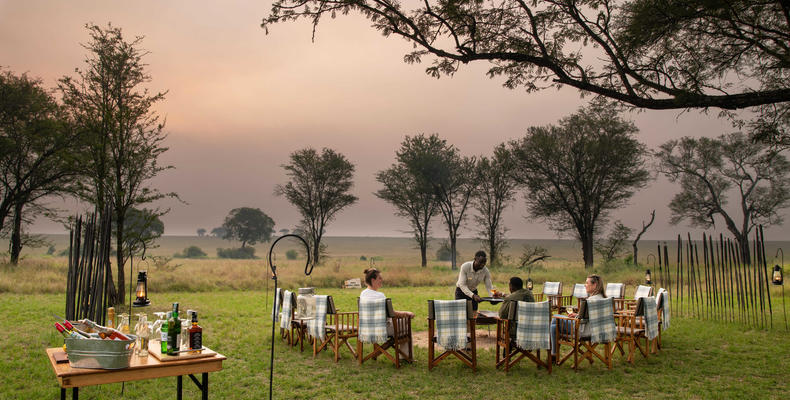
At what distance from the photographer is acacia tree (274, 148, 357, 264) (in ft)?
124

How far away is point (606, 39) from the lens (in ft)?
28.8

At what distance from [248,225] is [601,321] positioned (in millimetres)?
67103

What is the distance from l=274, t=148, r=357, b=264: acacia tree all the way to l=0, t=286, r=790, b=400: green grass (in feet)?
91.7

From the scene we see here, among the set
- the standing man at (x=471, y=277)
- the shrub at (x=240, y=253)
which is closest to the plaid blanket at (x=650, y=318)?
the standing man at (x=471, y=277)

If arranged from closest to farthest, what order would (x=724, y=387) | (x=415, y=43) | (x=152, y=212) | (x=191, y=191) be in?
(x=724, y=387), (x=415, y=43), (x=152, y=212), (x=191, y=191)

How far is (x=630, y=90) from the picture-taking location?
26.0 ft

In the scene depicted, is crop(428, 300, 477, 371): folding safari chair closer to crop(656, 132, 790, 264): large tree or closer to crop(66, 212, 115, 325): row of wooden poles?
crop(66, 212, 115, 325): row of wooden poles

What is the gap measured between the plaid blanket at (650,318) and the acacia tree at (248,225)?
217 feet

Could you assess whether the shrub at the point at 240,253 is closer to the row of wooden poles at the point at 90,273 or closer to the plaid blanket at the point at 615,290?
the plaid blanket at the point at 615,290

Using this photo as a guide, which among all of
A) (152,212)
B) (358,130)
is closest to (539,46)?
(152,212)

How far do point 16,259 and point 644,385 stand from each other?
983 inches

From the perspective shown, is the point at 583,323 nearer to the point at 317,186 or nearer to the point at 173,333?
the point at 173,333

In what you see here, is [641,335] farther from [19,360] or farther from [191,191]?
[191,191]

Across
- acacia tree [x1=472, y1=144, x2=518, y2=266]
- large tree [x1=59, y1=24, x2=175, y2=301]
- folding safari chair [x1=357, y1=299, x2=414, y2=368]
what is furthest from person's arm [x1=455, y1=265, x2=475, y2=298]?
acacia tree [x1=472, y1=144, x2=518, y2=266]
